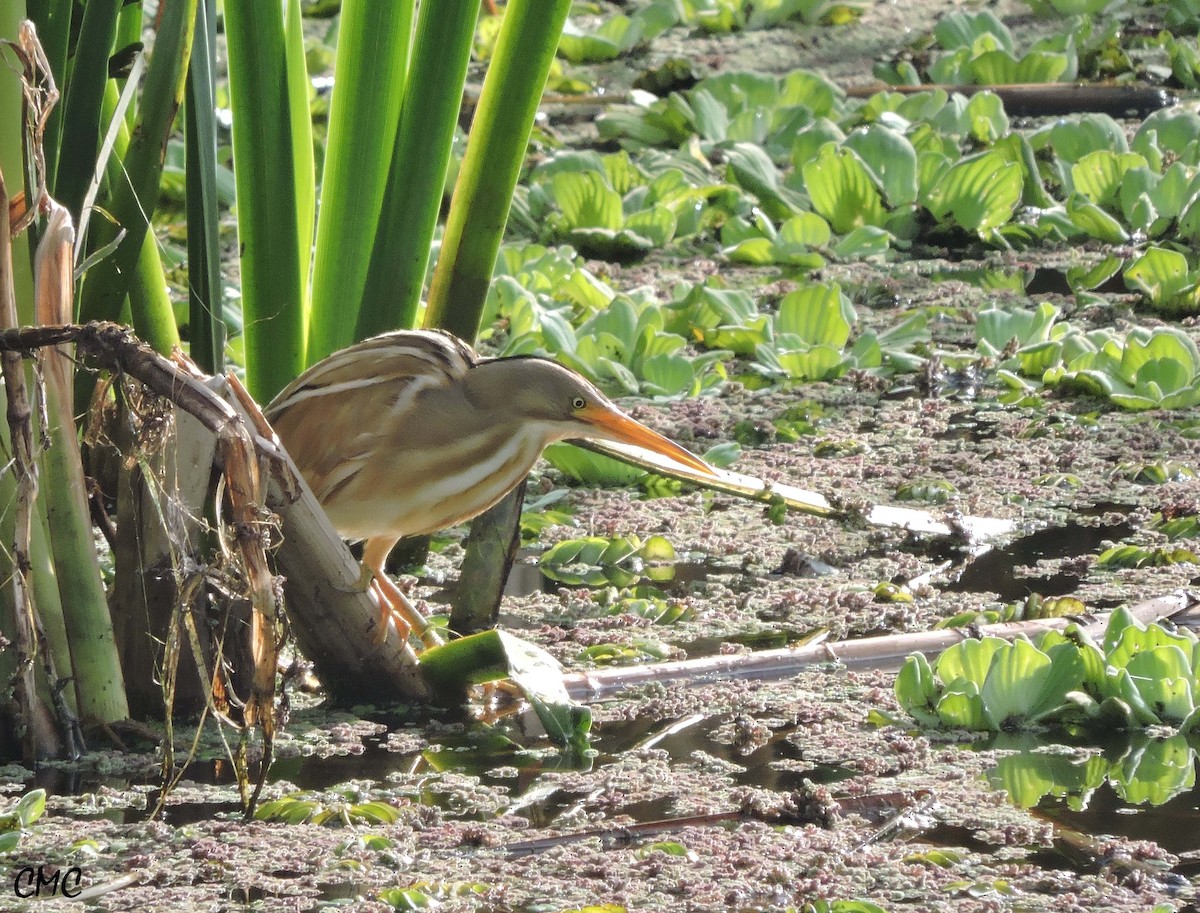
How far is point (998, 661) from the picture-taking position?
9.45 feet

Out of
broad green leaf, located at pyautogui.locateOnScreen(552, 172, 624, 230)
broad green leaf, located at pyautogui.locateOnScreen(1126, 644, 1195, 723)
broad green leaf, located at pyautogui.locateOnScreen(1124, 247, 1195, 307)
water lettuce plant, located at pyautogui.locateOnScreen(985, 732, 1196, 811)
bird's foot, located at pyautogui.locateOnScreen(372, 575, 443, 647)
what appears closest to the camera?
water lettuce plant, located at pyautogui.locateOnScreen(985, 732, 1196, 811)

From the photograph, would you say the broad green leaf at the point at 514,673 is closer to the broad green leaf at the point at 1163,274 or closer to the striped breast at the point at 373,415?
the striped breast at the point at 373,415

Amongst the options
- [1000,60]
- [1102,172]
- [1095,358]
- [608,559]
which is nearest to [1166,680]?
[608,559]

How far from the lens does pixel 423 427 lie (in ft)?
10.8

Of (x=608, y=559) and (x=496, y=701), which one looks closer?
(x=496, y=701)

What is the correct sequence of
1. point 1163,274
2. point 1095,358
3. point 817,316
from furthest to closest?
point 1163,274 → point 817,316 → point 1095,358

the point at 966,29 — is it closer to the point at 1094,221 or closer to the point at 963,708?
the point at 1094,221

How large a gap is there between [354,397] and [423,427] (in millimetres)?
141

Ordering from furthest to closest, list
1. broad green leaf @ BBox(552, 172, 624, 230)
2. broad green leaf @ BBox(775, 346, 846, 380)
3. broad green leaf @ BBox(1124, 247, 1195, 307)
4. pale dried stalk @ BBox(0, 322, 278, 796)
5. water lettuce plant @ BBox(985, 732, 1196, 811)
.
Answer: broad green leaf @ BBox(552, 172, 624, 230) < broad green leaf @ BBox(1124, 247, 1195, 307) < broad green leaf @ BBox(775, 346, 846, 380) < water lettuce plant @ BBox(985, 732, 1196, 811) < pale dried stalk @ BBox(0, 322, 278, 796)

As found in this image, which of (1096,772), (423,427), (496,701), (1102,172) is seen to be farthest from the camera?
(1102,172)

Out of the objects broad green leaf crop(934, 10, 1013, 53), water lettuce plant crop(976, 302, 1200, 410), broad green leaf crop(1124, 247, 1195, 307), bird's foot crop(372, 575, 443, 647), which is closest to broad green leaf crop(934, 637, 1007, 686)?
bird's foot crop(372, 575, 443, 647)

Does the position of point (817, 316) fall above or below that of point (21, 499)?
below

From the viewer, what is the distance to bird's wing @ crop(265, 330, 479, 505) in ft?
10.7

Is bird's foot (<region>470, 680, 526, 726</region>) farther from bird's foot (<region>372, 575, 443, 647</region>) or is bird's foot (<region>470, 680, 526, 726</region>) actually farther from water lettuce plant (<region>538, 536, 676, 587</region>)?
water lettuce plant (<region>538, 536, 676, 587</region>)
